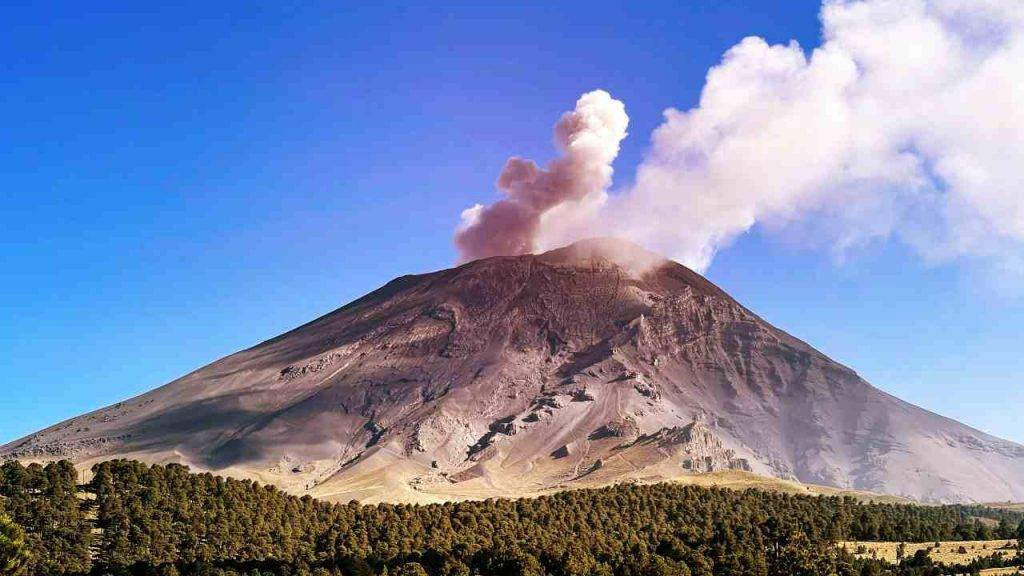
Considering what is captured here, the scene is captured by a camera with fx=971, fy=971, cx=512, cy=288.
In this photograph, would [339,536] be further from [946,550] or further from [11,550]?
[946,550]

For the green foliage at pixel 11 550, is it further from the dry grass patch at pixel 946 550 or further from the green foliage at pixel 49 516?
the dry grass patch at pixel 946 550

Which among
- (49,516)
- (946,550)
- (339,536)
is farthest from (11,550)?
(946,550)

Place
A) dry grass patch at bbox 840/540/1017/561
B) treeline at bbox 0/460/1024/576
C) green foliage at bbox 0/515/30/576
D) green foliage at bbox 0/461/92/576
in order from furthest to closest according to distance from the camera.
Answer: dry grass patch at bbox 840/540/1017/561, treeline at bbox 0/460/1024/576, green foliage at bbox 0/461/92/576, green foliage at bbox 0/515/30/576

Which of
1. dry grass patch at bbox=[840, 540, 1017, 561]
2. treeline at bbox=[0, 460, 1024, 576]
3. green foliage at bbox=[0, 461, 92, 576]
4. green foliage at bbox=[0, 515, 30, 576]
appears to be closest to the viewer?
green foliage at bbox=[0, 515, 30, 576]

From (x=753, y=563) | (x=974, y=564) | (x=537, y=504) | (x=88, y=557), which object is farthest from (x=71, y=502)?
(x=974, y=564)

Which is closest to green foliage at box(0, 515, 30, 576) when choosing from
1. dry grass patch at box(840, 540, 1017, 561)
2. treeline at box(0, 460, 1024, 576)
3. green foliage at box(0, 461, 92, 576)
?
treeline at box(0, 460, 1024, 576)

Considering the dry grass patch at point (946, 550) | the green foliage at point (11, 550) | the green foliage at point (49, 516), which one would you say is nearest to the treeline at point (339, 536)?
the green foliage at point (49, 516)

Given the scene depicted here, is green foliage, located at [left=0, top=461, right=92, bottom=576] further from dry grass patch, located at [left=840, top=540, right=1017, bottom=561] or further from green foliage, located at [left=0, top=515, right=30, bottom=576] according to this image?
dry grass patch, located at [left=840, top=540, right=1017, bottom=561]
